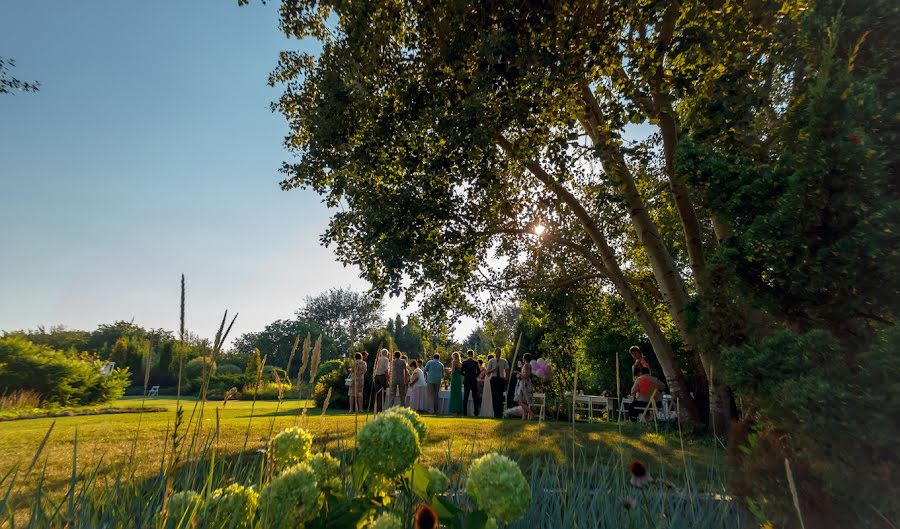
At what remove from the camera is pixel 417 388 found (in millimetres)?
16297

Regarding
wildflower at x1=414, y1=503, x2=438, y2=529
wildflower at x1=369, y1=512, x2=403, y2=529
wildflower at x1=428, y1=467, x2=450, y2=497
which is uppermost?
wildflower at x1=414, y1=503, x2=438, y2=529

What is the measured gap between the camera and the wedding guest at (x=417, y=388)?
1580 centimetres

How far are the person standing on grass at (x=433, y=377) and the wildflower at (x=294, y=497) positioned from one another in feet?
44.5

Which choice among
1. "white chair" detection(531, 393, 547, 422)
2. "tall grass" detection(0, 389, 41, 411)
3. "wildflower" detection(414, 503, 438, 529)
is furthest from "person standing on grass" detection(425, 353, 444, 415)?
"wildflower" detection(414, 503, 438, 529)

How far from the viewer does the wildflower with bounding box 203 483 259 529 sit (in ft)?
4.21

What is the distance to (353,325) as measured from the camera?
154 centimetres

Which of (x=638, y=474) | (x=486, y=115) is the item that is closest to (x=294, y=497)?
(x=638, y=474)

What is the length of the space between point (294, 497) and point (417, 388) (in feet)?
51.2

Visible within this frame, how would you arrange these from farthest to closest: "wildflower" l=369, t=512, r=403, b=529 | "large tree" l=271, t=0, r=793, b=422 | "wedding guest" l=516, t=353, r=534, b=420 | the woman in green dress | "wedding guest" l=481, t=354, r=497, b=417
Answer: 1. the woman in green dress
2. "wedding guest" l=481, t=354, r=497, b=417
3. "wedding guest" l=516, t=353, r=534, b=420
4. "large tree" l=271, t=0, r=793, b=422
5. "wildflower" l=369, t=512, r=403, b=529

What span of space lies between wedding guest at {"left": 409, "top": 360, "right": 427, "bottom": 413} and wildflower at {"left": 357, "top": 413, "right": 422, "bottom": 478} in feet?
48.3

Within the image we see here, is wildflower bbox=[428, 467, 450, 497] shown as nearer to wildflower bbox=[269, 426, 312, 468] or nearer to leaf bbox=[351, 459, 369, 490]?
leaf bbox=[351, 459, 369, 490]

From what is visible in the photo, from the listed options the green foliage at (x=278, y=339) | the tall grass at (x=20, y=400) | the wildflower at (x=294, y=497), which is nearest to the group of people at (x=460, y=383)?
the tall grass at (x=20, y=400)

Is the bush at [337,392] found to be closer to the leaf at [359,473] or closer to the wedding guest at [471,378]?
the wedding guest at [471,378]

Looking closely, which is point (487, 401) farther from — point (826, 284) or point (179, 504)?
point (179, 504)
